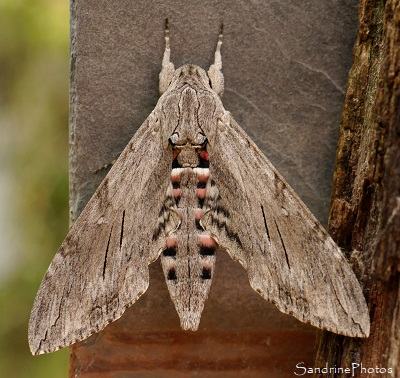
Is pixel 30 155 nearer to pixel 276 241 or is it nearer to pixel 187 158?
pixel 187 158

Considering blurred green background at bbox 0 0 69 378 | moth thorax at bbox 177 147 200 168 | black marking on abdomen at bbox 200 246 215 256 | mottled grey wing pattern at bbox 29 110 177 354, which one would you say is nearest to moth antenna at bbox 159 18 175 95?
mottled grey wing pattern at bbox 29 110 177 354

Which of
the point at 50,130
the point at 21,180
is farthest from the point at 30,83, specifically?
the point at 21,180

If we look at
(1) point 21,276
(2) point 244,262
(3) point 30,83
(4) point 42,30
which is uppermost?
(4) point 42,30

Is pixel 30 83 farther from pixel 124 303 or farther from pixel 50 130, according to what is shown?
pixel 124 303

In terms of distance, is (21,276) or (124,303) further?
(21,276)

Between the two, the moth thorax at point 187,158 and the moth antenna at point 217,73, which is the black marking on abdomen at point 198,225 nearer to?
the moth thorax at point 187,158

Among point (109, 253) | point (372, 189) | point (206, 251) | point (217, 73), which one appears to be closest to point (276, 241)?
point (206, 251)
